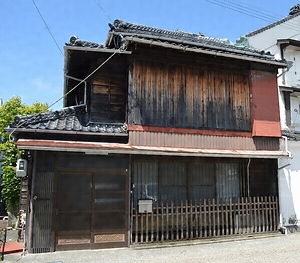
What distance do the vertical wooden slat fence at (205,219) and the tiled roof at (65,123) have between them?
9.25 feet

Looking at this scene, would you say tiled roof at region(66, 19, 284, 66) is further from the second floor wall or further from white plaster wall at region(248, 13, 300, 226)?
white plaster wall at region(248, 13, 300, 226)

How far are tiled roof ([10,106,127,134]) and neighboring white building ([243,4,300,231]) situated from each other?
285 inches

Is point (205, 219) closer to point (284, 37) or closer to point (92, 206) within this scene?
point (92, 206)

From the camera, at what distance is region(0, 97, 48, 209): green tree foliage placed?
18344 millimetres

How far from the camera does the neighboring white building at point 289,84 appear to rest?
40.0 ft

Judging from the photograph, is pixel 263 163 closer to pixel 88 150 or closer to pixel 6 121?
pixel 88 150

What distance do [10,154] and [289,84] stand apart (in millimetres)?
18402

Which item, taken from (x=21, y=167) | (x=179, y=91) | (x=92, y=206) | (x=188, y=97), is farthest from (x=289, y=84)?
(x=21, y=167)

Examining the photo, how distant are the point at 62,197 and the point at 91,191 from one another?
2.88ft

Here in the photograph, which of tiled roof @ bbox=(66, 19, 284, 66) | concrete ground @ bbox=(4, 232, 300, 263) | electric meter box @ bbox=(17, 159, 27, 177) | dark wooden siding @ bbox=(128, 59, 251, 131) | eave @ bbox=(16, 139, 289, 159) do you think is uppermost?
tiled roof @ bbox=(66, 19, 284, 66)

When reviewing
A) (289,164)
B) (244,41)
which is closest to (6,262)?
(289,164)

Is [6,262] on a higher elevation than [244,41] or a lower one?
lower

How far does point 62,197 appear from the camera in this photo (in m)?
8.96

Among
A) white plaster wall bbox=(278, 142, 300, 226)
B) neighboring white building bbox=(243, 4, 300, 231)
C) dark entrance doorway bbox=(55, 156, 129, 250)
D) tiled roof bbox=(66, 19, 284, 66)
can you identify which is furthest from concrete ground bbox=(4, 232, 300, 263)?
tiled roof bbox=(66, 19, 284, 66)
